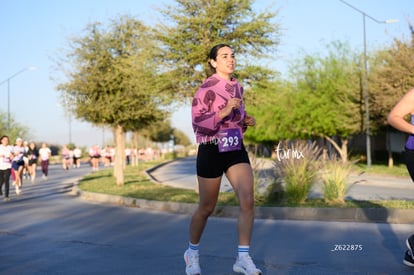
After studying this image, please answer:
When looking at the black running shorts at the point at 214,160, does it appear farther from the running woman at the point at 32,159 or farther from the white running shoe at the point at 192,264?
the running woman at the point at 32,159

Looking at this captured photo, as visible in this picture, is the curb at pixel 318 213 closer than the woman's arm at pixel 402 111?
No

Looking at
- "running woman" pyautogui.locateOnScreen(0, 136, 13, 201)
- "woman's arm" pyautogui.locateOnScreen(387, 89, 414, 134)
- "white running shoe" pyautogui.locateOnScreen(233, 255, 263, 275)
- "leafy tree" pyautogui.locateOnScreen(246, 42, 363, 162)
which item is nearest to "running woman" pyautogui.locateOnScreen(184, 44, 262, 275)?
"white running shoe" pyautogui.locateOnScreen(233, 255, 263, 275)

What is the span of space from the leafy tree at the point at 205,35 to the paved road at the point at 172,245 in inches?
176

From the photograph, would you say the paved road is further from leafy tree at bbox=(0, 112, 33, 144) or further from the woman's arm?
leafy tree at bbox=(0, 112, 33, 144)

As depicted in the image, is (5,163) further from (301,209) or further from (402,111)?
(402,111)

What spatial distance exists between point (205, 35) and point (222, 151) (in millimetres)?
9688

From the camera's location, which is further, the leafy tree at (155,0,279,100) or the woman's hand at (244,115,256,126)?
the leafy tree at (155,0,279,100)

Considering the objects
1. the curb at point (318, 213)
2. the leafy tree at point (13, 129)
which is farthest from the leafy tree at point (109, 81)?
the leafy tree at point (13, 129)

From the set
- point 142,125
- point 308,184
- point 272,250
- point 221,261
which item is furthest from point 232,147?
point 142,125

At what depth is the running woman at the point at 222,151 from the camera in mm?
4918

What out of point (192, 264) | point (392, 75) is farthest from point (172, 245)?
point (392, 75)

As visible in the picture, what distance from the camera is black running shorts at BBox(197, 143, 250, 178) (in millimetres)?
4980

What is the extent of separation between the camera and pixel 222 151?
4.94m

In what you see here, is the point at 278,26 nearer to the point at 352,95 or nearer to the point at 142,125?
the point at 142,125
